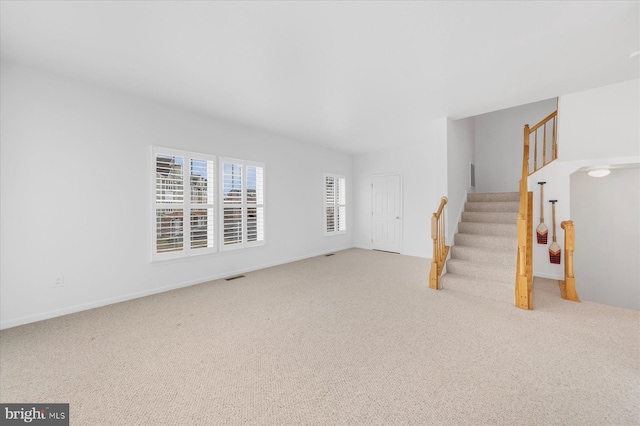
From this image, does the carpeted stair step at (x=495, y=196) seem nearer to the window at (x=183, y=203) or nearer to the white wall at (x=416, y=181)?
the white wall at (x=416, y=181)

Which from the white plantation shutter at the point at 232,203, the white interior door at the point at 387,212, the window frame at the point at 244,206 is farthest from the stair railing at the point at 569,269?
the white plantation shutter at the point at 232,203

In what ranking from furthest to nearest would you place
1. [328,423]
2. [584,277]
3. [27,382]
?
[584,277] < [27,382] < [328,423]

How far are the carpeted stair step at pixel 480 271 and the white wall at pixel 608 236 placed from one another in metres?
2.35

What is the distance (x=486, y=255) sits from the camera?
11.5 ft

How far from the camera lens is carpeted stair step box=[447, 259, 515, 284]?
10.4ft

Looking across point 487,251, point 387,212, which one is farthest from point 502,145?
point 487,251

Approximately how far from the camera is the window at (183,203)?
3.39 metres

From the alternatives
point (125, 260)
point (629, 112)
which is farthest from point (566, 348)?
point (125, 260)

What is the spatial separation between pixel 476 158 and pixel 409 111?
3255mm

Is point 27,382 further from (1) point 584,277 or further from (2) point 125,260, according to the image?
(1) point 584,277

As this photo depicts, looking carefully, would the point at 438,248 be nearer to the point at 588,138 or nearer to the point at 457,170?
the point at 457,170

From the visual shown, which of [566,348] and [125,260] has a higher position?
[125,260]

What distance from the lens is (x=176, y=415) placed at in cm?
139

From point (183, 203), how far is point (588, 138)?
19.2ft
